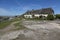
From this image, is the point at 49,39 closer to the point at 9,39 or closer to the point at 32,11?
the point at 9,39

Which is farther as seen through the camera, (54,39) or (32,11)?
(32,11)

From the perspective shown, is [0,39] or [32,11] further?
→ [32,11]

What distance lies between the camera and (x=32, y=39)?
Result: 18.7m

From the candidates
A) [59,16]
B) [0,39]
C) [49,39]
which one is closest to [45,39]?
[49,39]

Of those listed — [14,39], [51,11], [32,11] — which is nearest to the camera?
[14,39]

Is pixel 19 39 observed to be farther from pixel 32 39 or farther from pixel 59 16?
pixel 59 16

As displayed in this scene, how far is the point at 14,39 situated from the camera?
18594mm

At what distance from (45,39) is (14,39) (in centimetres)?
408

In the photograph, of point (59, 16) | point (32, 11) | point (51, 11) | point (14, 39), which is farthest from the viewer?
point (32, 11)

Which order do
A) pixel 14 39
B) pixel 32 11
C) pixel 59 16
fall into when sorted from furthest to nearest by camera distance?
pixel 32 11 → pixel 59 16 → pixel 14 39

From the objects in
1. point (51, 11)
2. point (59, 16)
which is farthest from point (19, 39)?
point (51, 11)

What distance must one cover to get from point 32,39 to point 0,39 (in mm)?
4317

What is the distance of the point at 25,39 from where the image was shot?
61.8ft

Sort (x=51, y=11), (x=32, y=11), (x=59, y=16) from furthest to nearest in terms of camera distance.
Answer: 1. (x=32, y=11)
2. (x=51, y=11)
3. (x=59, y=16)
